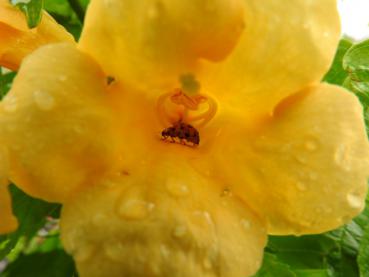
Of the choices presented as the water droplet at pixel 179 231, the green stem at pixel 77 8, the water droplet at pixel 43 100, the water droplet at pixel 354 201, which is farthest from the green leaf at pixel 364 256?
the green stem at pixel 77 8

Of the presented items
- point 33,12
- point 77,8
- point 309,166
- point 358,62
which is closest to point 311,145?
point 309,166

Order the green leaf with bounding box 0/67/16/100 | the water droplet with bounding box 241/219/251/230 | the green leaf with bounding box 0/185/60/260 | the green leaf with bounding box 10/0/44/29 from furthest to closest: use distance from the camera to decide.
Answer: the green leaf with bounding box 0/67/16/100, the green leaf with bounding box 0/185/60/260, the green leaf with bounding box 10/0/44/29, the water droplet with bounding box 241/219/251/230

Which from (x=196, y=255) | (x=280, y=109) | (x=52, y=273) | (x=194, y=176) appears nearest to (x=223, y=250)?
(x=196, y=255)

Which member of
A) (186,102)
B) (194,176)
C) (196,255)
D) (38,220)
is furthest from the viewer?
(38,220)

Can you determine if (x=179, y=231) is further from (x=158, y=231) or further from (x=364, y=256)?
(x=364, y=256)

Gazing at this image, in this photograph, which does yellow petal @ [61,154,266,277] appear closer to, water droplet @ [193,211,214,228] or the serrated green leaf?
water droplet @ [193,211,214,228]

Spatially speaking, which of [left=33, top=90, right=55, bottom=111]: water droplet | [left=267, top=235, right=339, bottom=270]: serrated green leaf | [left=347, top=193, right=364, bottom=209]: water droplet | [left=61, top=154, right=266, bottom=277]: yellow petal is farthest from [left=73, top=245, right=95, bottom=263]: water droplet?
[left=267, top=235, right=339, bottom=270]: serrated green leaf

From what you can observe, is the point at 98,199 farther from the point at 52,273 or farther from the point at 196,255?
the point at 52,273
